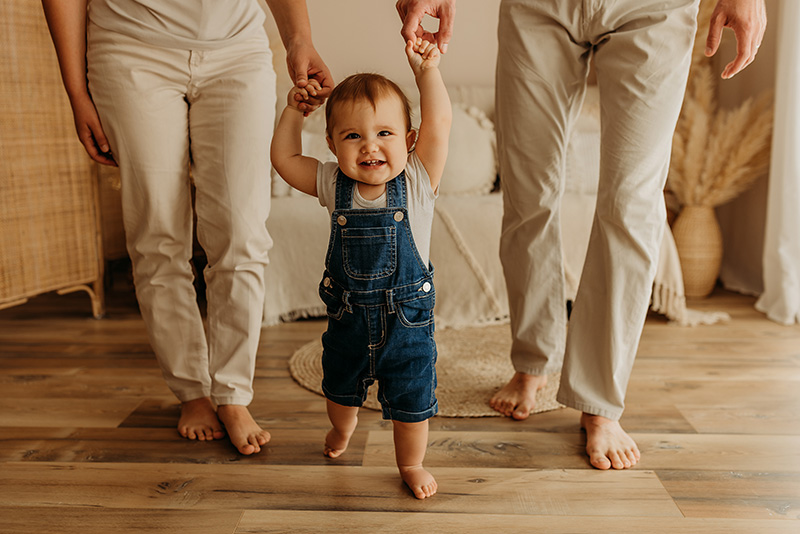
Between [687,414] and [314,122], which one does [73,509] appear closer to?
[687,414]

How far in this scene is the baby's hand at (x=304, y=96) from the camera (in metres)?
1.18

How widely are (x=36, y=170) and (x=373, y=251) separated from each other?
5.17 feet

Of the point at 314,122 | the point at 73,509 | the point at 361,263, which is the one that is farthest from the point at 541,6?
the point at 314,122

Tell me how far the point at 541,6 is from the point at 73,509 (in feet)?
4.18

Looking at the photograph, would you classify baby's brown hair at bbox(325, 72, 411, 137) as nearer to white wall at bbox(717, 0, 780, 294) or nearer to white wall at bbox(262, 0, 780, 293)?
white wall at bbox(262, 0, 780, 293)

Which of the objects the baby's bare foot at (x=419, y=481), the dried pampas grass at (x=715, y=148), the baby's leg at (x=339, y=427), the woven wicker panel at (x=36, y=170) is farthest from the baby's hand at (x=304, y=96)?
the dried pampas grass at (x=715, y=148)

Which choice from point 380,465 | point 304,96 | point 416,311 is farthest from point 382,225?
point 380,465

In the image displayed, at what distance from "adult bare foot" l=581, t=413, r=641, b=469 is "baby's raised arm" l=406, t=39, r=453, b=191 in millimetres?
650

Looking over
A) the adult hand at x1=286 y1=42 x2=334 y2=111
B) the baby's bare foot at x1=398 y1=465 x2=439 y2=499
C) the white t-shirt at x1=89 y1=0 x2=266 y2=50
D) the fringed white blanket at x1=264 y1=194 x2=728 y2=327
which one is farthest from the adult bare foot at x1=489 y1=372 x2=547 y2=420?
the white t-shirt at x1=89 y1=0 x2=266 y2=50

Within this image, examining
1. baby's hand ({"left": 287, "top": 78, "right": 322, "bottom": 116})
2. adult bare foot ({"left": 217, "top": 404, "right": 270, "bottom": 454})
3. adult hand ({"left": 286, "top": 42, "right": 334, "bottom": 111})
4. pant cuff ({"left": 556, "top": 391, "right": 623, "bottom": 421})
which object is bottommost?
adult bare foot ({"left": 217, "top": 404, "right": 270, "bottom": 454})

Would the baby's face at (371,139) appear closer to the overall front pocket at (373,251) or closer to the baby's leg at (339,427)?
the overall front pocket at (373,251)

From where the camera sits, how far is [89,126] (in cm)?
133

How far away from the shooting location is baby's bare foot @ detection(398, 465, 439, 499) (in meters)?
1.19

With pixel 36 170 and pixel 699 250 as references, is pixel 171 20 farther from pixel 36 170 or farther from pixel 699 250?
pixel 699 250
